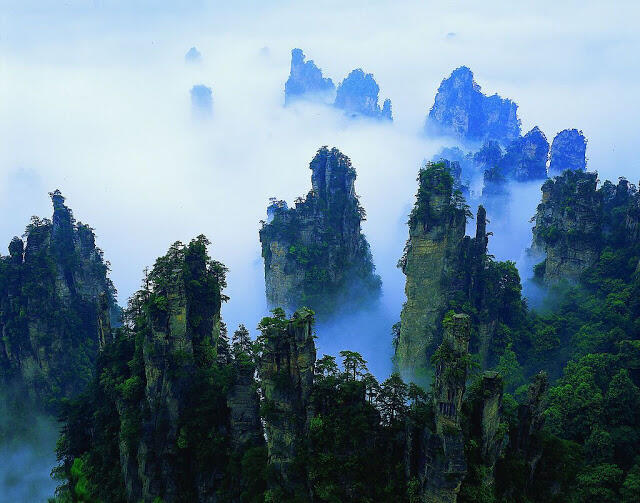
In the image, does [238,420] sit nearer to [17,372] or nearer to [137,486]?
[137,486]

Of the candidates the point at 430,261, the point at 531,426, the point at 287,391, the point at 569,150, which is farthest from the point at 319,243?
the point at 569,150

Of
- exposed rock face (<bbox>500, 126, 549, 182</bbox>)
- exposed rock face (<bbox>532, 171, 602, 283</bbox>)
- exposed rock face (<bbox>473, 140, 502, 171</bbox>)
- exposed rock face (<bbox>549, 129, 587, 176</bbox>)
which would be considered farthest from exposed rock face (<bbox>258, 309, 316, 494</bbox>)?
exposed rock face (<bbox>473, 140, 502, 171</bbox>)

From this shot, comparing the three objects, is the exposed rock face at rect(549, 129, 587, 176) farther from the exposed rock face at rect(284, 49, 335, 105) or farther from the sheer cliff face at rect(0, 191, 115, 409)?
the sheer cliff face at rect(0, 191, 115, 409)

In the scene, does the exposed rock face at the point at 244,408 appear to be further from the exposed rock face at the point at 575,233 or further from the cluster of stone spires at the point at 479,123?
the cluster of stone spires at the point at 479,123

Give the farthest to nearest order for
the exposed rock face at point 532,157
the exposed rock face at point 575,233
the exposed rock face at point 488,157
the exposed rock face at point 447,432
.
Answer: the exposed rock face at point 488,157 → the exposed rock face at point 532,157 → the exposed rock face at point 575,233 → the exposed rock face at point 447,432

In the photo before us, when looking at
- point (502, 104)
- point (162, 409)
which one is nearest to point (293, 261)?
point (162, 409)

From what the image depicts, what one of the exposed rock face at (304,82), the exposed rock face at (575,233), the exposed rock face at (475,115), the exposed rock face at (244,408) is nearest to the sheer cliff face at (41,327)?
the exposed rock face at (244,408)

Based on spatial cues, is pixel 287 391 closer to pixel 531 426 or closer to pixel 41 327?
pixel 531 426
